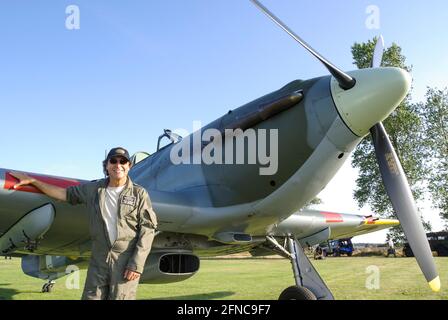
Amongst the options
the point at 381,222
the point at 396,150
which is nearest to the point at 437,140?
the point at 396,150

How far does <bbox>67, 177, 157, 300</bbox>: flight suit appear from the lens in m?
2.84

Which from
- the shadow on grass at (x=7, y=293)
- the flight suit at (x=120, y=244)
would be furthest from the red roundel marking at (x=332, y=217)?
the shadow on grass at (x=7, y=293)

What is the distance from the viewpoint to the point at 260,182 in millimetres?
5070

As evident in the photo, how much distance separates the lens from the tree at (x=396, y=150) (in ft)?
89.8

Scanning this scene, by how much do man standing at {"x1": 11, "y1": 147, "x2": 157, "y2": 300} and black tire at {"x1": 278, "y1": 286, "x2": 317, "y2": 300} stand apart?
11.1ft

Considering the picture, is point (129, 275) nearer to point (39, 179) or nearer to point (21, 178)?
point (21, 178)

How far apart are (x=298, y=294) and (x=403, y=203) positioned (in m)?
1.96

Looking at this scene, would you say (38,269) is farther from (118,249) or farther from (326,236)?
(118,249)

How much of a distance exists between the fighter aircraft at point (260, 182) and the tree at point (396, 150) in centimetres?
2334

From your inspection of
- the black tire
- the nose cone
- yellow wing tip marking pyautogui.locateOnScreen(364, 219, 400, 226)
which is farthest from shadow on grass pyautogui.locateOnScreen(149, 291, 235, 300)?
the nose cone

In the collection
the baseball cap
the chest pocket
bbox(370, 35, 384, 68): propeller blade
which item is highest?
bbox(370, 35, 384, 68): propeller blade

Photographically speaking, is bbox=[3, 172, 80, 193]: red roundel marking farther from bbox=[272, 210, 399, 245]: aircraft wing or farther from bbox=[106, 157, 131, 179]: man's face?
bbox=[272, 210, 399, 245]: aircraft wing

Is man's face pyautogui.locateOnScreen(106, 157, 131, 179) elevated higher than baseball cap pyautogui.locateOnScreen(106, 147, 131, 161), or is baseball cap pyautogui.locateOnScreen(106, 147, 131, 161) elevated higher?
baseball cap pyautogui.locateOnScreen(106, 147, 131, 161)
